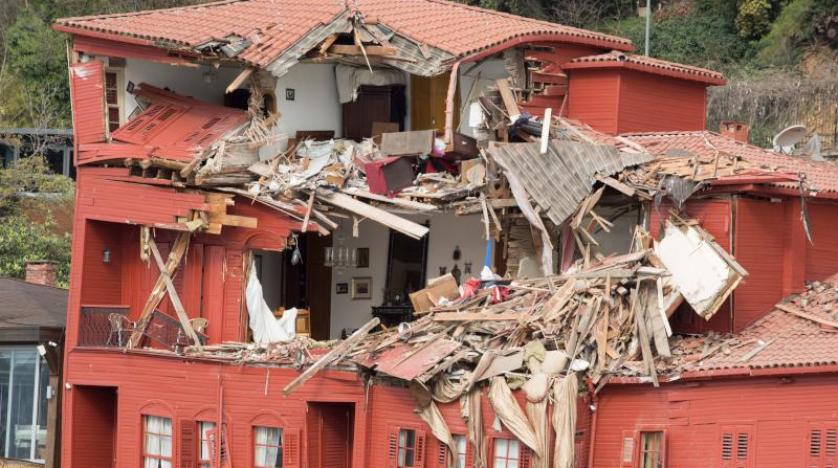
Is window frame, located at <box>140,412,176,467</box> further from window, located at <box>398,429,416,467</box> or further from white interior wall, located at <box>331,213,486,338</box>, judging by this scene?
window, located at <box>398,429,416,467</box>

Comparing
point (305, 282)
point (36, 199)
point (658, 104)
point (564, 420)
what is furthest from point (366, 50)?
point (36, 199)

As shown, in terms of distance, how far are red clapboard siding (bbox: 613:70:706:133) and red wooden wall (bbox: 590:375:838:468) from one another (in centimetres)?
738

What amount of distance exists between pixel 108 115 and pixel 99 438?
246 inches

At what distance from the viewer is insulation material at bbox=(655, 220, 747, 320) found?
35.7 meters

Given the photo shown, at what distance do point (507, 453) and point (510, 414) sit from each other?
35.0 inches

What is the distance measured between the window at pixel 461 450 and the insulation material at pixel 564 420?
182 cm

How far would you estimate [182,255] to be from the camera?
40.1 m

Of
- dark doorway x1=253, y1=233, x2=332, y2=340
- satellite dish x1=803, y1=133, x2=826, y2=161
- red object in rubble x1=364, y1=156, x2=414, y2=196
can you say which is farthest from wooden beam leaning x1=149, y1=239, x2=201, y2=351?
satellite dish x1=803, y1=133, x2=826, y2=161

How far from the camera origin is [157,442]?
130 feet

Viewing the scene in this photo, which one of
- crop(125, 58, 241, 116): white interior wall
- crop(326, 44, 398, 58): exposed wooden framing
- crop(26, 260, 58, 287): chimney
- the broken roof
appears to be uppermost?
the broken roof

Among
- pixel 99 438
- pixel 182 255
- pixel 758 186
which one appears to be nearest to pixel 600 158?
pixel 758 186

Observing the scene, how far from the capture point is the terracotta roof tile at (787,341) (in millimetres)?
34094

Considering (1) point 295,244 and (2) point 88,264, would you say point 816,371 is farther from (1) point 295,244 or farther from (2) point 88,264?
(2) point 88,264

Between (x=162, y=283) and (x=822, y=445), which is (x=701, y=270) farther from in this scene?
(x=162, y=283)
